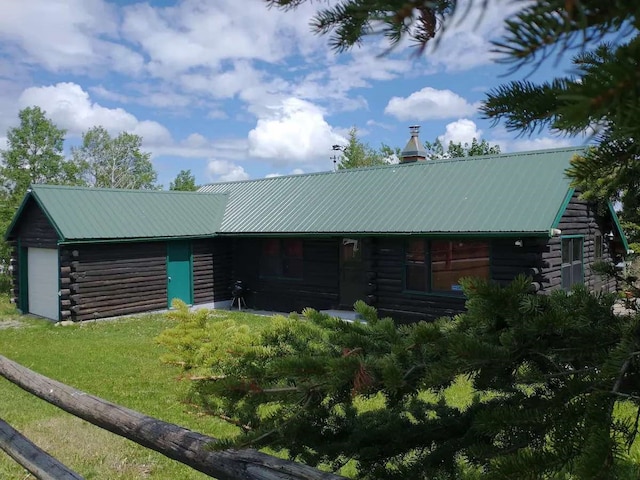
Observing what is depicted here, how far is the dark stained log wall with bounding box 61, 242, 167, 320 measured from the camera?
54.3ft

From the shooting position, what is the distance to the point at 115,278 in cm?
1739

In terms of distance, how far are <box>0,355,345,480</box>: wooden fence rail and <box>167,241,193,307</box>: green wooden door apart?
1355 centimetres

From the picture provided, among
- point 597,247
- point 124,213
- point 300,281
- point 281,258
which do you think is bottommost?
point 300,281

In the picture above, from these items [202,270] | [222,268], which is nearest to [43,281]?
[202,270]

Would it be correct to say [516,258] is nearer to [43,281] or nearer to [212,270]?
[212,270]

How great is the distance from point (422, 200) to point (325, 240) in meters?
3.42

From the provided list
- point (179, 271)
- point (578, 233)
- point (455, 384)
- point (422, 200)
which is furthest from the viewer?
point (179, 271)

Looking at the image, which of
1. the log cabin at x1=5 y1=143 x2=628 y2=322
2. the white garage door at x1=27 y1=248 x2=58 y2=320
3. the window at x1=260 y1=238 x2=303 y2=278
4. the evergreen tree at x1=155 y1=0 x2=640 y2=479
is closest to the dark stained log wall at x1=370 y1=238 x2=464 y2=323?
the log cabin at x1=5 y1=143 x2=628 y2=322

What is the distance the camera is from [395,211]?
15883 millimetres

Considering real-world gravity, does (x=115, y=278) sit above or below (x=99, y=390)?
above

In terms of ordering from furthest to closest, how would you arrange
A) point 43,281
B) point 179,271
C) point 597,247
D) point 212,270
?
point 212,270 → point 179,271 → point 43,281 → point 597,247

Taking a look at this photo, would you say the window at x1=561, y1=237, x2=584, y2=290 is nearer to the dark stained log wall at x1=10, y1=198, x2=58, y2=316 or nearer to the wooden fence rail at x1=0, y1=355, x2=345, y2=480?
the wooden fence rail at x1=0, y1=355, x2=345, y2=480

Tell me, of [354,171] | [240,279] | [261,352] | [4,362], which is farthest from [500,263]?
[261,352]

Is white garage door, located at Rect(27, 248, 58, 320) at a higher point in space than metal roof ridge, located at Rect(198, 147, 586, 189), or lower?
lower
